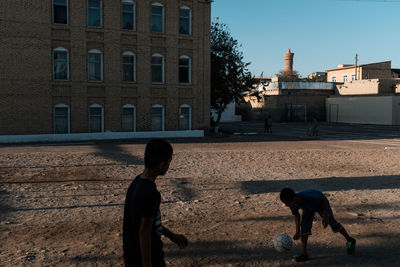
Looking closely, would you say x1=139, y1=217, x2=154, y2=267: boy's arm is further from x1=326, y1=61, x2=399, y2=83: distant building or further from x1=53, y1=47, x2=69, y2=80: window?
x1=326, y1=61, x2=399, y2=83: distant building

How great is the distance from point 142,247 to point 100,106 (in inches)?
928

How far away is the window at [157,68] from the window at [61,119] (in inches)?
246

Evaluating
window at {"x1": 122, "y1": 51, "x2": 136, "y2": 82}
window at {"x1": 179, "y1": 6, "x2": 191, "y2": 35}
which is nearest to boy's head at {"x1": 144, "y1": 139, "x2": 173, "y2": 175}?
window at {"x1": 122, "y1": 51, "x2": 136, "y2": 82}

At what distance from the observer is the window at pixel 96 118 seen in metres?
25.4

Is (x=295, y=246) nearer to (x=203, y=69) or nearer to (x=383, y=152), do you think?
(x=383, y=152)

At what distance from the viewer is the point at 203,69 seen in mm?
28672

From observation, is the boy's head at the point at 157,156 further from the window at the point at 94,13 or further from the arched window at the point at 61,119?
the window at the point at 94,13

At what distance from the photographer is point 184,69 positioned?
92.7 feet

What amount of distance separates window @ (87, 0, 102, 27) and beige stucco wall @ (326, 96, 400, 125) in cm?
3465

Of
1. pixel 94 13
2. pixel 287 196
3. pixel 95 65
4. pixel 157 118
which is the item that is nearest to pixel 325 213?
pixel 287 196

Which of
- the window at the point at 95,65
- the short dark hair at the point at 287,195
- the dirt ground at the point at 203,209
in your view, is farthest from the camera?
the window at the point at 95,65

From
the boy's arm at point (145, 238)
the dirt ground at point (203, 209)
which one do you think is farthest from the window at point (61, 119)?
the boy's arm at point (145, 238)

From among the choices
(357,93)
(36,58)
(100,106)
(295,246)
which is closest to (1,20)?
(36,58)

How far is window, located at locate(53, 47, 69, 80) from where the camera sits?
2433cm
